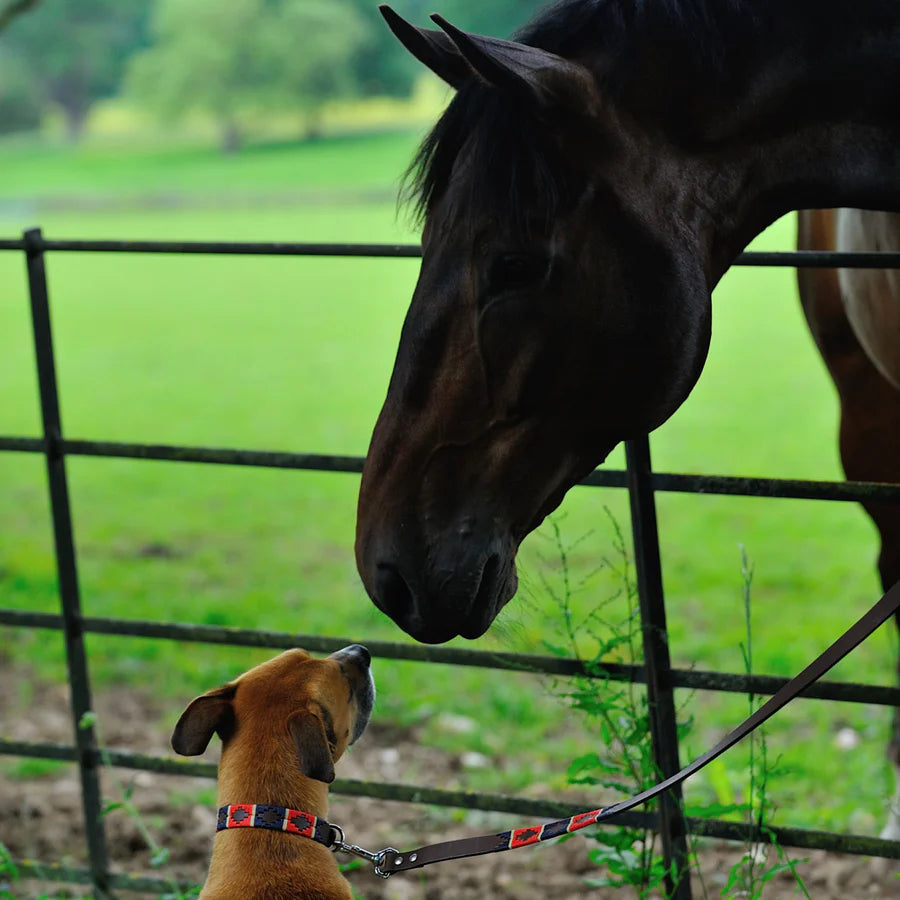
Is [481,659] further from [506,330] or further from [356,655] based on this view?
[506,330]

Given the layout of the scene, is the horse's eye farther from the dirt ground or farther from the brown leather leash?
the dirt ground

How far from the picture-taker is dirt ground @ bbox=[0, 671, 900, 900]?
10.4 ft

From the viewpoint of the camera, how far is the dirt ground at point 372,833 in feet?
10.4

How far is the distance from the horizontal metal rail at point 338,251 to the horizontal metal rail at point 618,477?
425mm

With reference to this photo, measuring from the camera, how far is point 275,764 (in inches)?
84.6

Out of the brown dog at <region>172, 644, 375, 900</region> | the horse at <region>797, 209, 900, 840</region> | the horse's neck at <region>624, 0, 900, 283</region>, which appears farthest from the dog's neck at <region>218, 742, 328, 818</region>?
the horse at <region>797, 209, 900, 840</region>

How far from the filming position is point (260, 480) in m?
8.99

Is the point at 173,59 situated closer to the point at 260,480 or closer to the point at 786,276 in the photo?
the point at 786,276

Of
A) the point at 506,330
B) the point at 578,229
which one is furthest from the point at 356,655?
the point at 578,229

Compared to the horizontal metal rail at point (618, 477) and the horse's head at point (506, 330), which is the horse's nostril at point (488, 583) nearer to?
the horse's head at point (506, 330)

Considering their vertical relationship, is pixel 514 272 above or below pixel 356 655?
above

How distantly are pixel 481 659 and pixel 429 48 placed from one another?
143 centimetres

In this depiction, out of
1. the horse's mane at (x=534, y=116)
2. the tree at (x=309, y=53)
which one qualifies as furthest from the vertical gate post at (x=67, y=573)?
the tree at (x=309, y=53)

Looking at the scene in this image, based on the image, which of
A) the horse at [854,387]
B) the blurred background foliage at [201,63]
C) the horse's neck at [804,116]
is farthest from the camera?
the blurred background foliage at [201,63]
